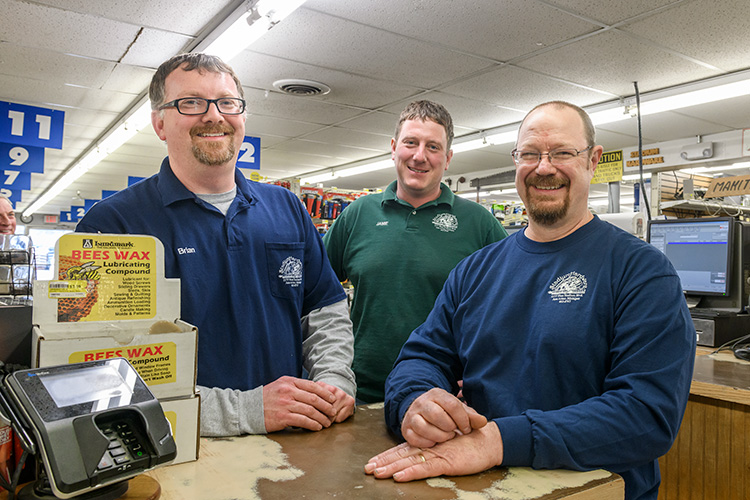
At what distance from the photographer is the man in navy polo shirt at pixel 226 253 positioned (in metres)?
1.36

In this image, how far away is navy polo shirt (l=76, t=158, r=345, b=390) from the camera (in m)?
1.36

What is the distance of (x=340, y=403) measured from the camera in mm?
1306

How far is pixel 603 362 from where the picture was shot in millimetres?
1239

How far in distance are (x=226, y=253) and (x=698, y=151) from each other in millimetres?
7458

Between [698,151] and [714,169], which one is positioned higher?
[714,169]

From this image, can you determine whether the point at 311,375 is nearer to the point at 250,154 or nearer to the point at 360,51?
the point at 360,51

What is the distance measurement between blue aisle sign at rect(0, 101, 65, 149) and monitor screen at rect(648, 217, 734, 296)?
6336mm

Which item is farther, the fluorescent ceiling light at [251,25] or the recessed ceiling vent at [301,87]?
the recessed ceiling vent at [301,87]

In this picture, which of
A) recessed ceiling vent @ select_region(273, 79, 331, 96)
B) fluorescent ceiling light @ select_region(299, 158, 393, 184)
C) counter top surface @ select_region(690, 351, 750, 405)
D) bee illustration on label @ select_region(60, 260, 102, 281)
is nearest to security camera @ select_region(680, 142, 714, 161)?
fluorescent ceiling light @ select_region(299, 158, 393, 184)

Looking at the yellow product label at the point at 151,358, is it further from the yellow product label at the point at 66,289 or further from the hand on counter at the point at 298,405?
the hand on counter at the point at 298,405

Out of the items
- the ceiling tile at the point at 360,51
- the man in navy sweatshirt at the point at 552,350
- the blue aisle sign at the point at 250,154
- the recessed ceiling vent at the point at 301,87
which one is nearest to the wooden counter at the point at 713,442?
the man in navy sweatshirt at the point at 552,350

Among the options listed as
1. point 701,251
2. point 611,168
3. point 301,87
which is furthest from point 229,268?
point 611,168

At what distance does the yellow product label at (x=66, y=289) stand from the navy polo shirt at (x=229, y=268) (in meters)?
0.38

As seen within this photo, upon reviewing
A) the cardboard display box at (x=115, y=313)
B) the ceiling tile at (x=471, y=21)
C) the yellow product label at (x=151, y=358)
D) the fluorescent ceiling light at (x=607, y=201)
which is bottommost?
the yellow product label at (x=151, y=358)
